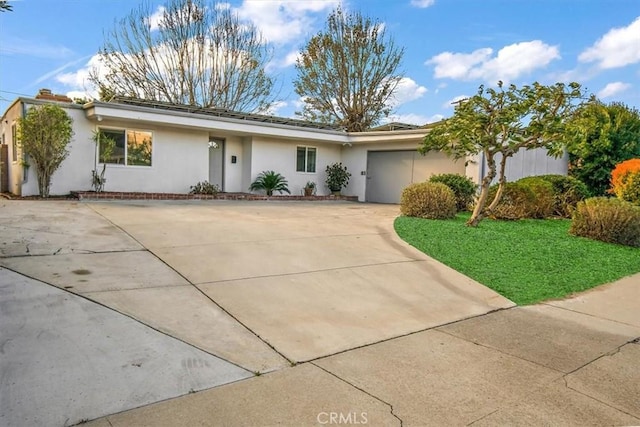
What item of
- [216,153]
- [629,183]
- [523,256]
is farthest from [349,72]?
[523,256]

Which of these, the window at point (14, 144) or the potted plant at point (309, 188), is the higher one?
the window at point (14, 144)

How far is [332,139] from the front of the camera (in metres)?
18.0

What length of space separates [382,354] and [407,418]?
0.98m

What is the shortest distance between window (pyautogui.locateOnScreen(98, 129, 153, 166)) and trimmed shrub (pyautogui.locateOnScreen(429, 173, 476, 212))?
31.1 ft

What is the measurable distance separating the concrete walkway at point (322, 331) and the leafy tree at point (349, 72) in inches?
777

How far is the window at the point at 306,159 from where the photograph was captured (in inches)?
717

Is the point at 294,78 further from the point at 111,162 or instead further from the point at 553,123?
the point at 553,123

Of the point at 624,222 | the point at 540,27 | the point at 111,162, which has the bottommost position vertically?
the point at 624,222

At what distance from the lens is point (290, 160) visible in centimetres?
1789

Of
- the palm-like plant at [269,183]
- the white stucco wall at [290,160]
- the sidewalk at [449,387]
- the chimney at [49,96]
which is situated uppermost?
the chimney at [49,96]

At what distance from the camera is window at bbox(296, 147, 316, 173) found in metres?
18.2

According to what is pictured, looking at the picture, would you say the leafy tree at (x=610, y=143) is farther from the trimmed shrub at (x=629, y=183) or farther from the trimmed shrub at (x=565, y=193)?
the trimmed shrub at (x=629, y=183)

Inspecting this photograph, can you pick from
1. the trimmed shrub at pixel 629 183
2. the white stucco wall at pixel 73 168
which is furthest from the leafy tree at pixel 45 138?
the trimmed shrub at pixel 629 183

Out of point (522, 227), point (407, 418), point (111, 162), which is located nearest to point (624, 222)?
point (522, 227)
